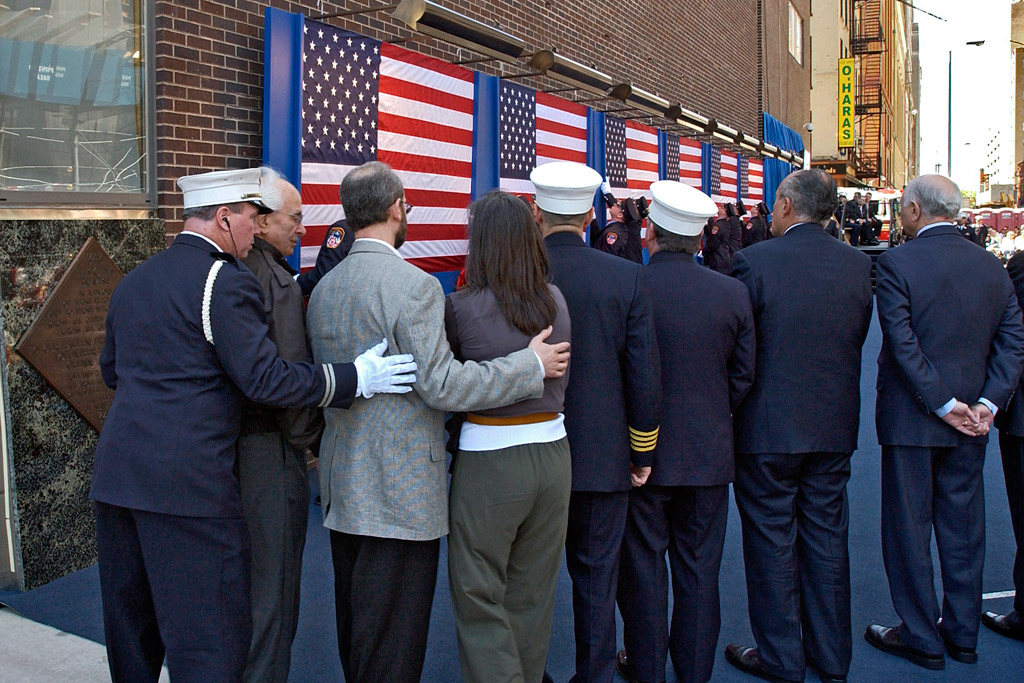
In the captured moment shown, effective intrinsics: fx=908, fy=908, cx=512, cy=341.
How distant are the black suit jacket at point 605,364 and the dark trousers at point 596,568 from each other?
0.10 metres

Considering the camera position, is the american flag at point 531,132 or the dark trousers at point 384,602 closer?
the dark trousers at point 384,602

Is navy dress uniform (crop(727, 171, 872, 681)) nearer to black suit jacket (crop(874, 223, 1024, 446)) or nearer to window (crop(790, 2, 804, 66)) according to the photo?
black suit jacket (crop(874, 223, 1024, 446))

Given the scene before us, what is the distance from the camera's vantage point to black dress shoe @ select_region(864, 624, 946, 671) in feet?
11.7

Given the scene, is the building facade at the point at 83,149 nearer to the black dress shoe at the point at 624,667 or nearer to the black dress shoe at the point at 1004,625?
the black dress shoe at the point at 624,667

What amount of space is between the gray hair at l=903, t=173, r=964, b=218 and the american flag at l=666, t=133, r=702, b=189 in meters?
Result: 9.26

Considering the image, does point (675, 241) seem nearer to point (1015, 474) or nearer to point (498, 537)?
point (498, 537)

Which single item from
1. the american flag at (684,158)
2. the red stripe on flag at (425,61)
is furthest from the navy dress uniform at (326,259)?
the american flag at (684,158)

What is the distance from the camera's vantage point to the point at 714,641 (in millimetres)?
3365

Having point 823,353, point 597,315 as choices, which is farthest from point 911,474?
point 597,315

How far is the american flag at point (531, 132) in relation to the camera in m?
8.29

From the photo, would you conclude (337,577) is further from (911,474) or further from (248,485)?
(911,474)

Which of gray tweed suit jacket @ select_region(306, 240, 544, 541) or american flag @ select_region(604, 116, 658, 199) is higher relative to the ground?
american flag @ select_region(604, 116, 658, 199)

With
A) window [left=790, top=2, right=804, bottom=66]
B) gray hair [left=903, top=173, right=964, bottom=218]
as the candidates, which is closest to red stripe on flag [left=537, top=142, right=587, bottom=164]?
A: gray hair [left=903, top=173, right=964, bottom=218]

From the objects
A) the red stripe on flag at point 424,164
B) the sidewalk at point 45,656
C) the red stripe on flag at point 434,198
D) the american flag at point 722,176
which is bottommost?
the sidewalk at point 45,656
